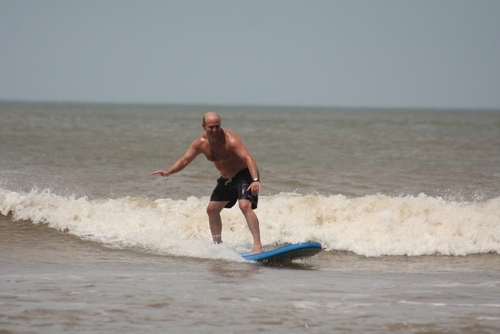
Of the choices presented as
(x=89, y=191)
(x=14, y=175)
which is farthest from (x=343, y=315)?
(x=14, y=175)

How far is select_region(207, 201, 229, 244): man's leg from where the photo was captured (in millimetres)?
8477

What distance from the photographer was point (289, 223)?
1055 centimetres

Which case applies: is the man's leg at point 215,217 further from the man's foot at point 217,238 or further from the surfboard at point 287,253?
the surfboard at point 287,253

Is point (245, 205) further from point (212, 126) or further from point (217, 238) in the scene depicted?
point (212, 126)

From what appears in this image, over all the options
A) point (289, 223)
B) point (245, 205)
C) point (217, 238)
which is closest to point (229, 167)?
point (245, 205)

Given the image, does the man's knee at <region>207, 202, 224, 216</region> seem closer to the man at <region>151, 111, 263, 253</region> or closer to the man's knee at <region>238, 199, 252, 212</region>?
the man at <region>151, 111, 263, 253</region>

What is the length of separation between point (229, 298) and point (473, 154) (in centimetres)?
1976

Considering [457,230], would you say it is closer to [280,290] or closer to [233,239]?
[233,239]

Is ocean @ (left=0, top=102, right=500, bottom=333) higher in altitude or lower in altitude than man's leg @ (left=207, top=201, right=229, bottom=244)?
lower

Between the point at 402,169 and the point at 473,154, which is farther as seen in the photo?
the point at 473,154

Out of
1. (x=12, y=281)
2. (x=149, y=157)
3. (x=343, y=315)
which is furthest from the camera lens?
(x=149, y=157)

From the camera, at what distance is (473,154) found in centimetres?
2425

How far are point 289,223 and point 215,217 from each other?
222 centimetres

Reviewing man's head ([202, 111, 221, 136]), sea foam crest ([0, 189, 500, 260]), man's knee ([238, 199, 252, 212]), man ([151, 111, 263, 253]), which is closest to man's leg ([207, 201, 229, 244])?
man ([151, 111, 263, 253])
